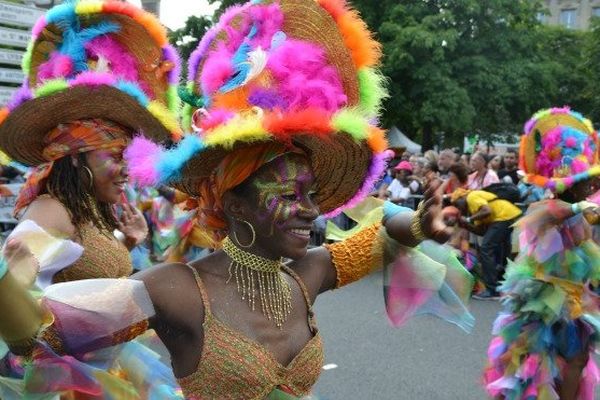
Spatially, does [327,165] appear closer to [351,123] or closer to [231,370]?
[351,123]

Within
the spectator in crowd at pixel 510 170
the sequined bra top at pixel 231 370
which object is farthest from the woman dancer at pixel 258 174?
the spectator in crowd at pixel 510 170

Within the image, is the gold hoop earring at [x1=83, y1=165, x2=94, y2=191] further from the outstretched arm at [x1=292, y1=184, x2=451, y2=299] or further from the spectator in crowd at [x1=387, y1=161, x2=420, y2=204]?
the spectator in crowd at [x1=387, y1=161, x2=420, y2=204]

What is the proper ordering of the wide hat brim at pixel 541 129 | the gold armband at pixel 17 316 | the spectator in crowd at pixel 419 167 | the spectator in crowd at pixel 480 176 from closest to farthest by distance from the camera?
the gold armband at pixel 17 316, the wide hat brim at pixel 541 129, the spectator in crowd at pixel 480 176, the spectator in crowd at pixel 419 167

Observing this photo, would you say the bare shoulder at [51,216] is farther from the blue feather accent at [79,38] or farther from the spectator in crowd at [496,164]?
the spectator in crowd at [496,164]

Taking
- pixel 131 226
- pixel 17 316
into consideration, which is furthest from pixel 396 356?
pixel 17 316

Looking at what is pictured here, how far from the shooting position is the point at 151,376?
7.51 ft

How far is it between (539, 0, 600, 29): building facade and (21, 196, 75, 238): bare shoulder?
53436 mm

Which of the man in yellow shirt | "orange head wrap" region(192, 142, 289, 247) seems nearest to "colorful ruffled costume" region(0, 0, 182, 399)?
"orange head wrap" region(192, 142, 289, 247)

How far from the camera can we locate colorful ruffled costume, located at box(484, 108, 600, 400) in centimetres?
418

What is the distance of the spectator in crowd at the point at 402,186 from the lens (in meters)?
10.3

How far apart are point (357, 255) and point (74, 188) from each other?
1301 millimetres

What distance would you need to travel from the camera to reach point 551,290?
4.23 metres

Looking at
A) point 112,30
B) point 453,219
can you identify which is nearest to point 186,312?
point 453,219

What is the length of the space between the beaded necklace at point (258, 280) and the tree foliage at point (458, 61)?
1651cm
